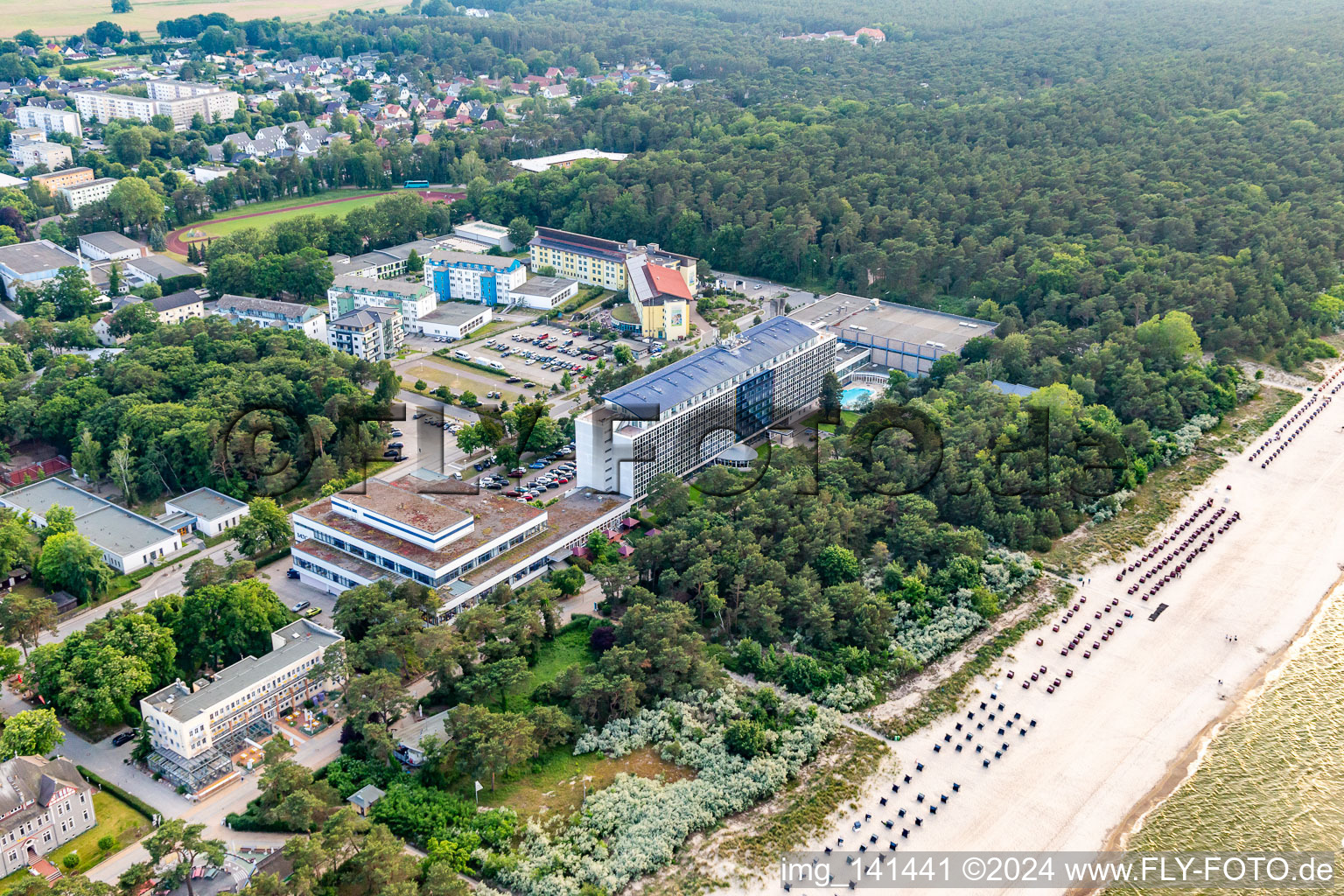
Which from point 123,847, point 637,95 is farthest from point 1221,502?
point 637,95

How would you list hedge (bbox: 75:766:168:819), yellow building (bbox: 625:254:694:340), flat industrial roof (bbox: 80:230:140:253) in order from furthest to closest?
flat industrial roof (bbox: 80:230:140:253), yellow building (bbox: 625:254:694:340), hedge (bbox: 75:766:168:819)

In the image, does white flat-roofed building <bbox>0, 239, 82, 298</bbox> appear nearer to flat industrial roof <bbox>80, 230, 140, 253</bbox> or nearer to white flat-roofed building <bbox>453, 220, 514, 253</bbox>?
flat industrial roof <bbox>80, 230, 140, 253</bbox>

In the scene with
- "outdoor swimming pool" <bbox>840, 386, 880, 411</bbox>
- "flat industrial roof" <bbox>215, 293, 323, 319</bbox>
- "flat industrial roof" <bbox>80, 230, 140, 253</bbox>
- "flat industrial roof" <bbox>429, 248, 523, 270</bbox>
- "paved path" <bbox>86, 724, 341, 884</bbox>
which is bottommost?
"paved path" <bbox>86, 724, 341, 884</bbox>

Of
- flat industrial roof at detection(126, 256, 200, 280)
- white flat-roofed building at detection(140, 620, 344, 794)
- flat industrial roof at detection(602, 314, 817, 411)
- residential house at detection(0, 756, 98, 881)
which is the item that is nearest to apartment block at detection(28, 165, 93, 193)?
flat industrial roof at detection(126, 256, 200, 280)

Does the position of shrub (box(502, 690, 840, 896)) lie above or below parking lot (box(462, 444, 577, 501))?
below

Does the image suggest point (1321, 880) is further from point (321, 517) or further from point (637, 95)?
point (637, 95)
